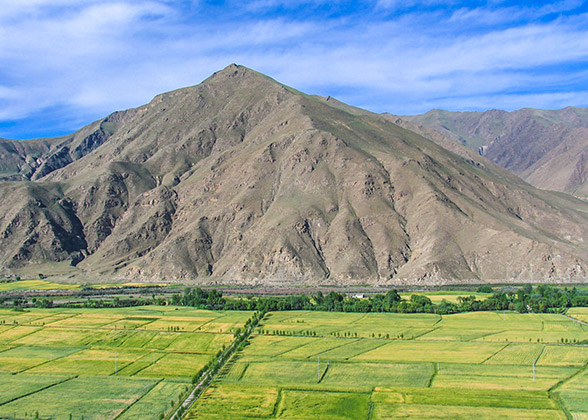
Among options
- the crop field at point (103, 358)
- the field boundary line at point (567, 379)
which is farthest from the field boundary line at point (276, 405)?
the field boundary line at point (567, 379)

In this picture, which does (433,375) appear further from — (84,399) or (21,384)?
(21,384)

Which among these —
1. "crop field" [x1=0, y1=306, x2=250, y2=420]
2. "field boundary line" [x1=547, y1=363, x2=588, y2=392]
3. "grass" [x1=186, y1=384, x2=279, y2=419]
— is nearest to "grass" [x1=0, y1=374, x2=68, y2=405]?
"crop field" [x1=0, y1=306, x2=250, y2=420]

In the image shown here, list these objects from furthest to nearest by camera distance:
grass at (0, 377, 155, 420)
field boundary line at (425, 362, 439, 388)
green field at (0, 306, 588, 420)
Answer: field boundary line at (425, 362, 439, 388) < green field at (0, 306, 588, 420) < grass at (0, 377, 155, 420)

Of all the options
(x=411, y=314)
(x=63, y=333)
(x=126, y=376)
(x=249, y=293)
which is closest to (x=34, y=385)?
(x=126, y=376)

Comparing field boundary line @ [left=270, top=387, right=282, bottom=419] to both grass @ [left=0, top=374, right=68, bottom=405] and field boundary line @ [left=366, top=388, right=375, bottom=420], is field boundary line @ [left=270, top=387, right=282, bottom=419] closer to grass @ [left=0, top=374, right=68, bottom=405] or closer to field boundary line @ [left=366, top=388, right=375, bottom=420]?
field boundary line @ [left=366, top=388, right=375, bottom=420]

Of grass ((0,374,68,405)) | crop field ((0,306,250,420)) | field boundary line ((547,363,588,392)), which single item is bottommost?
field boundary line ((547,363,588,392))

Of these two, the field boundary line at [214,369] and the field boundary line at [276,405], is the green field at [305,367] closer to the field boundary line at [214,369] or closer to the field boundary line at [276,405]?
the field boundary line at [276,405]
